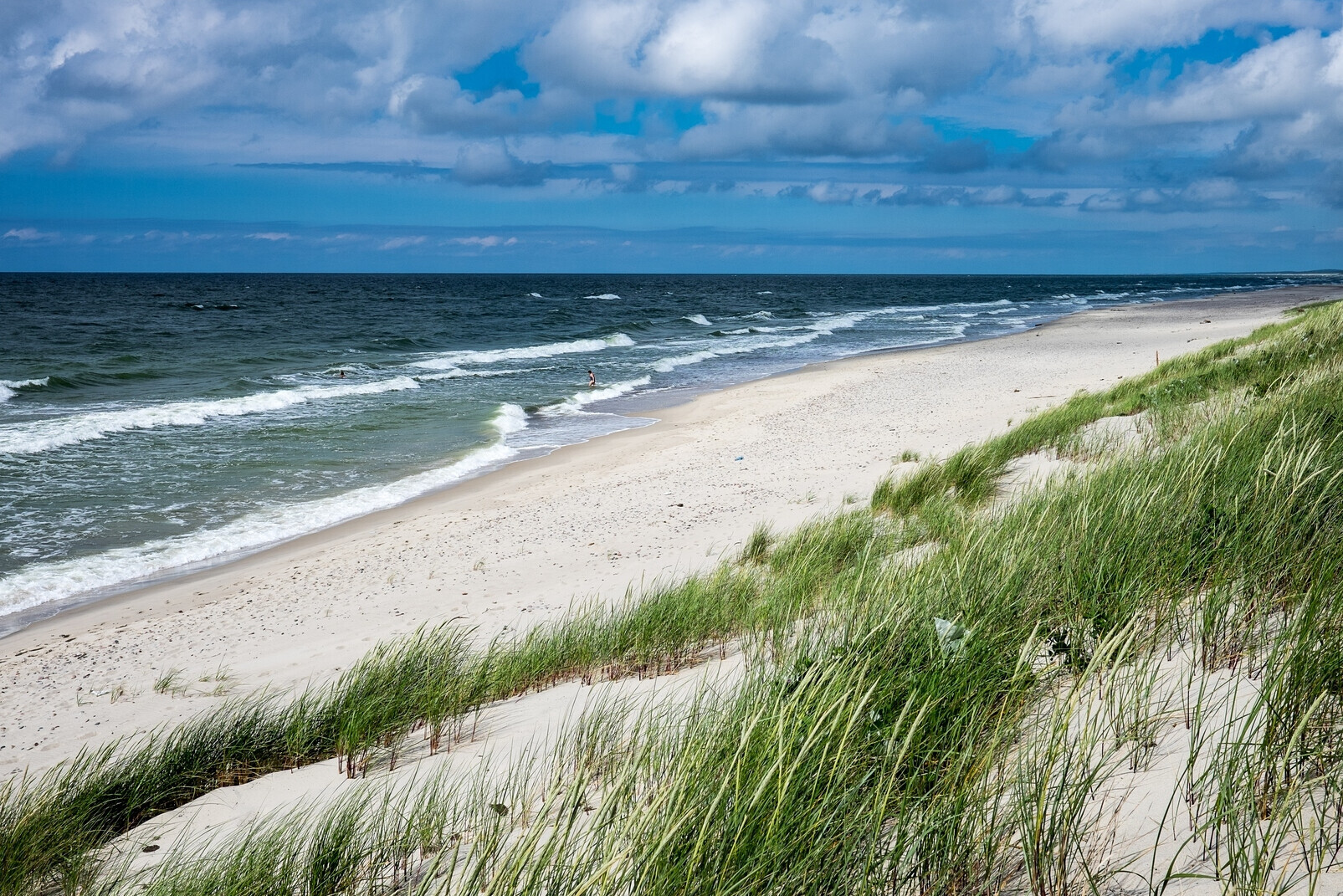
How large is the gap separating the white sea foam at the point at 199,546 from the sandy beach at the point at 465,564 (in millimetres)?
503

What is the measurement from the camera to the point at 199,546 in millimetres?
10617

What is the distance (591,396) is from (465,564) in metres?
15.4

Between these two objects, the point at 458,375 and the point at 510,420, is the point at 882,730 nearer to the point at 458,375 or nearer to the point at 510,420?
the point at 510,420

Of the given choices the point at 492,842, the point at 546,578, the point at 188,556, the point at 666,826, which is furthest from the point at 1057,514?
the point at 188,556

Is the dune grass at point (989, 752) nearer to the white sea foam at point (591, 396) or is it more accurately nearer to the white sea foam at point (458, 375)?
the white sea foam at point (591, 396)

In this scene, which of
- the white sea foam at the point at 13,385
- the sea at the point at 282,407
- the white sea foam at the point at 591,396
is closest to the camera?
the sea at the point at 282,407

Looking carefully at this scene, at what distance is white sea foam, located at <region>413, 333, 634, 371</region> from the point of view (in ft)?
110

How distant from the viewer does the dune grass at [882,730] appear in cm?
197

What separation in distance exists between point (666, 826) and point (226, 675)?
565 cm

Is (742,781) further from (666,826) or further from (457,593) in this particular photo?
(457,593)

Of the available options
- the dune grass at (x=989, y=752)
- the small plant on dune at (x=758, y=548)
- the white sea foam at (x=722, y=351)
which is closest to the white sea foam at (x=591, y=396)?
the white sea foam at (x=722, y=351)

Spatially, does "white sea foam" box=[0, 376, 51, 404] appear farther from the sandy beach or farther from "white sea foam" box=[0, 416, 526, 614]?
the sandy beach

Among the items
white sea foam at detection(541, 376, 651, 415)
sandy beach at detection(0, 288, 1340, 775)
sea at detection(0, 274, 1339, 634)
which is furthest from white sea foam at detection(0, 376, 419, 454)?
sandy beach at detection(0, 288, 1340, 775)

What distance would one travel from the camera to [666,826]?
202 cm
